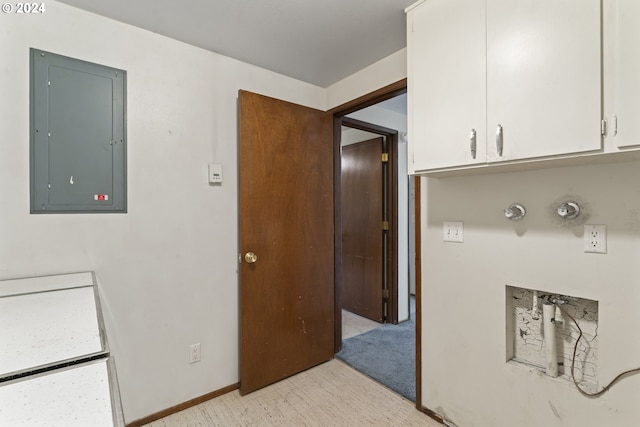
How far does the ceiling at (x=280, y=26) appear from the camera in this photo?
5.12 ft

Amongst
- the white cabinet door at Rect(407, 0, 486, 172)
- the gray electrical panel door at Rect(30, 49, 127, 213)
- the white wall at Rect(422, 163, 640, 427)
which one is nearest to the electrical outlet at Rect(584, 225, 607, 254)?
the white wall at Rect(422, 163, 640, 427)

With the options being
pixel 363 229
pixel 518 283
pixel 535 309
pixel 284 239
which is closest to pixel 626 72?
pixel 518 283

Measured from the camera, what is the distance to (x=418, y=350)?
191 centimetres

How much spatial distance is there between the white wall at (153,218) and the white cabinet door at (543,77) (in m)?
1.60

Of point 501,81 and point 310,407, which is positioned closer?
point 501,81

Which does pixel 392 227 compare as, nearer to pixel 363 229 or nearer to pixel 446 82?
pixel 363 229

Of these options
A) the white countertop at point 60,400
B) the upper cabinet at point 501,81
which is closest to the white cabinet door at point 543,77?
the upper cabinet at point 501,81

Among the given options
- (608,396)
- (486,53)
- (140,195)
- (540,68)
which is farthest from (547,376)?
(140,195)

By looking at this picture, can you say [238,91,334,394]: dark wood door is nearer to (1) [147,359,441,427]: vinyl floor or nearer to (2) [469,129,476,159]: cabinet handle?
(1) [147,359,441,427]: vinyl floor

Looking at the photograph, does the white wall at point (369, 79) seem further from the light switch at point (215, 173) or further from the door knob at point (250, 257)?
the door knob at point (250, 257)

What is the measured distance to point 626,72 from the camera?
979mm

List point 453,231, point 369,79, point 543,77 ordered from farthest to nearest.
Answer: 1. point 369,79
2. point 453,231
3. point 543,77

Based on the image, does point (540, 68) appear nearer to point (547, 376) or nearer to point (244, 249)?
point (547, 376)

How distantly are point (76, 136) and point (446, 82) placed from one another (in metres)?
1.92
